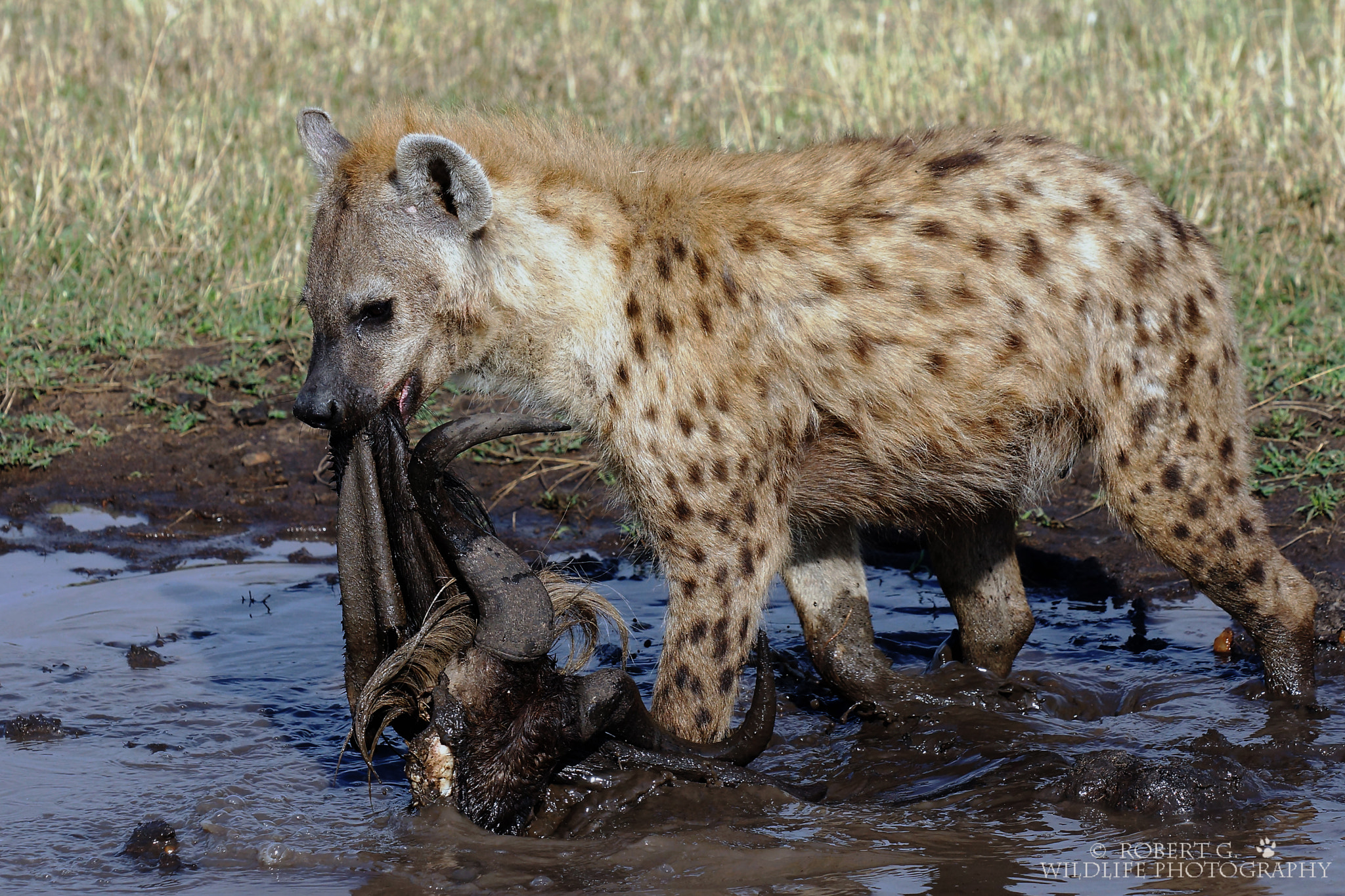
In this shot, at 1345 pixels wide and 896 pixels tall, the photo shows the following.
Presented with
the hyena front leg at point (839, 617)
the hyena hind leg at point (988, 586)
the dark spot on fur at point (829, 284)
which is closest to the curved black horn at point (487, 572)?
the dark spot on fur at point (829, 284)

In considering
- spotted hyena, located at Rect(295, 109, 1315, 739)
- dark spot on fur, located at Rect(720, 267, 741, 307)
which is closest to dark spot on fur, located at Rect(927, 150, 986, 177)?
spotted hyena, located at Rect(295, 109, 1315, 739)

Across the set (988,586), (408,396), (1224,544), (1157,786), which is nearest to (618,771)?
(408,396)

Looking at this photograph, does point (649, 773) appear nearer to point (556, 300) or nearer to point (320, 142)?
point (556, 300)

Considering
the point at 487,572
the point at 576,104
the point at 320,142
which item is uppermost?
the point at 576,104

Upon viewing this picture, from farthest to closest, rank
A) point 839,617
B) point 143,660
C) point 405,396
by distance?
point 143,660
point 839,617
point 405,396

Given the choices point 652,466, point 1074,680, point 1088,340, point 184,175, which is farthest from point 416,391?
point 184,175

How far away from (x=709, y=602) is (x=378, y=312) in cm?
97

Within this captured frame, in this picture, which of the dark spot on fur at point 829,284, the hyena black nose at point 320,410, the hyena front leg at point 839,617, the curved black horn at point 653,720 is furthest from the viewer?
the hyena front leg at point 839,617

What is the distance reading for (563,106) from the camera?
26.7 ft

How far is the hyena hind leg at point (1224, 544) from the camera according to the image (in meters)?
3.63

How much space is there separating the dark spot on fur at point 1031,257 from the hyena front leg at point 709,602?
2.79ft

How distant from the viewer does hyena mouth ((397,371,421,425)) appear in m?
3.36

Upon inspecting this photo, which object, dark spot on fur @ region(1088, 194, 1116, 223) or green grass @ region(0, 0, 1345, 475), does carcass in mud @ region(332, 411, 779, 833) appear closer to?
dark spot on fur @ region(1088, 194, 1116, 223)

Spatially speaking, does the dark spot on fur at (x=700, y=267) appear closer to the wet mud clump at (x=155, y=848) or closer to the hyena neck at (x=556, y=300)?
the hyena neck at (x=556, y=300)
